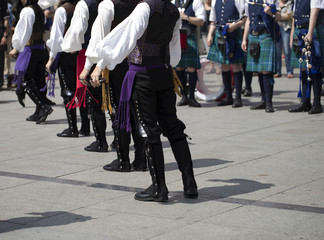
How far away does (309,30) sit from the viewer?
389 inches

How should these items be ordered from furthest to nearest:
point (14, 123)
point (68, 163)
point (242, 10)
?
point (242, 10), point (14, 123), point (68, 163)

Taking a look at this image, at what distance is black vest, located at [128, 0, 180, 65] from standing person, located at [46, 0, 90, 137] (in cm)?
294

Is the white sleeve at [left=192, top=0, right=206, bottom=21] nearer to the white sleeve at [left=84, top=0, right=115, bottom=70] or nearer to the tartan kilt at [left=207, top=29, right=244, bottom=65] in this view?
the tartan kilt at [left=207, top=29, right=244, bottom=65]

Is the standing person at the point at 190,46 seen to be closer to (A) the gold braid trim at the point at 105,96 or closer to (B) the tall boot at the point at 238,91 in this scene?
(B) the tall boot at the point at 238,91

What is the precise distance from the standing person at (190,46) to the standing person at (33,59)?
228 cm

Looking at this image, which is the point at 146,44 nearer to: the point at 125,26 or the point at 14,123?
the point at 125,26

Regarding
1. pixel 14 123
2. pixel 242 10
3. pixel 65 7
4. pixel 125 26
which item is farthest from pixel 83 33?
pixel 242 10

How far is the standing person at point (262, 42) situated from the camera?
10617 mm

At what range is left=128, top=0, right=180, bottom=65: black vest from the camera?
5516 millimetres

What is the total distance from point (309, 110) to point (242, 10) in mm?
1889

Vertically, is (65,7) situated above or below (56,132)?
above

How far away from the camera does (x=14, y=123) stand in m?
10.4

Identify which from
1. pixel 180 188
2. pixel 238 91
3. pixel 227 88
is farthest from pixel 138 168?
pixel 227 88

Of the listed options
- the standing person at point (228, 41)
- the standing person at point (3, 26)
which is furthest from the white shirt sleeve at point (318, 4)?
the standing person at point (3, 26)
